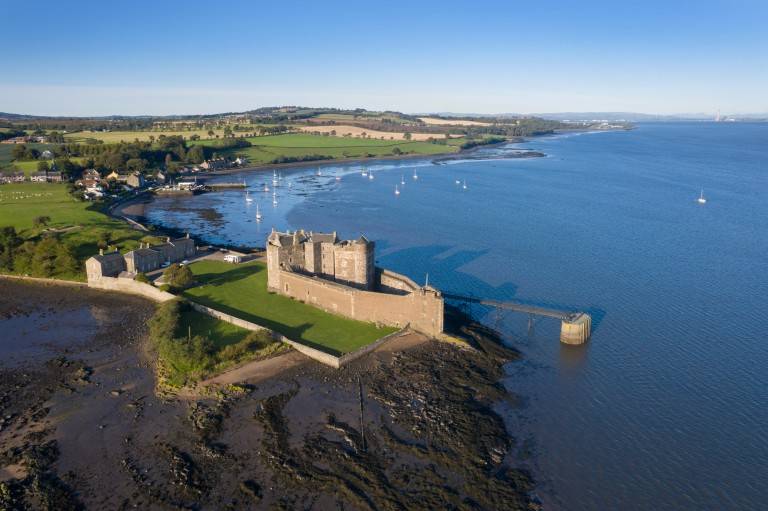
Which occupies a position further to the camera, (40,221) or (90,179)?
(90,179)

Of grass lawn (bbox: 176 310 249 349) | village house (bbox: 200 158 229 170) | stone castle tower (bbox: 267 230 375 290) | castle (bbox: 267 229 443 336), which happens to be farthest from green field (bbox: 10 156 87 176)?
grass lawn (bbox: 176 310 249 349)

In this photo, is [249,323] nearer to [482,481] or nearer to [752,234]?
[482,481]

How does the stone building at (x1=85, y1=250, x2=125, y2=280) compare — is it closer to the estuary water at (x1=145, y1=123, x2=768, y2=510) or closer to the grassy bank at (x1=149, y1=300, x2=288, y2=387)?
the grassy bank at (x1=149, y1=300, x2=288, y2=387)

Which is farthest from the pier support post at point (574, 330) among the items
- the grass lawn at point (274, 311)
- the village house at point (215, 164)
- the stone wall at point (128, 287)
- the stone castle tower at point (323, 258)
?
the village house at point (215, 164)

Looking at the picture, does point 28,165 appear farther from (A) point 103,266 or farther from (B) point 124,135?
(A) point 103,266

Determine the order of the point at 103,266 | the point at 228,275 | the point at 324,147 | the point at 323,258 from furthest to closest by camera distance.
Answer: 1. the point at 324,147
2. the point at 228,275
3. the point at 103,266
4. the point at 323,258

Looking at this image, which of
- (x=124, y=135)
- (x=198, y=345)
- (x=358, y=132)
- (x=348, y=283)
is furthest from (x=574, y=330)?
(x=358, y=132)
